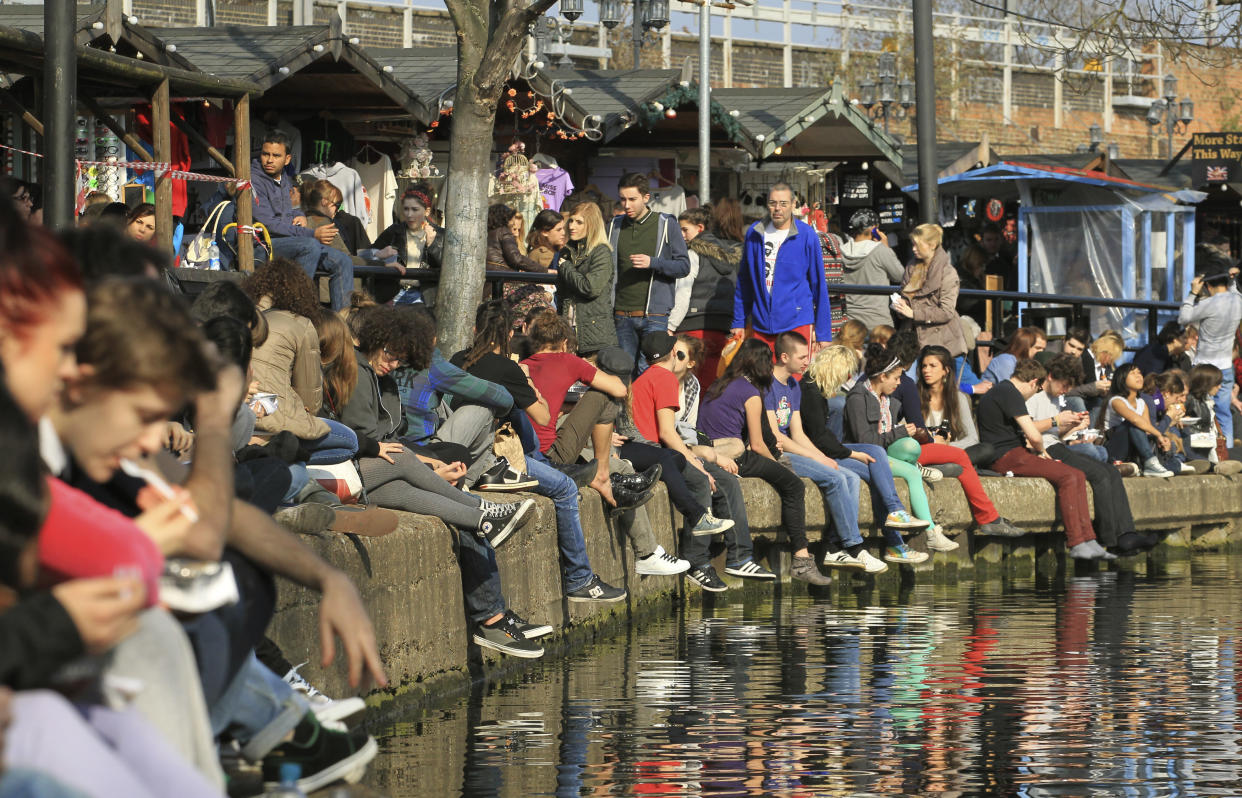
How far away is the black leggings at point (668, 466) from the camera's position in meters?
12.0

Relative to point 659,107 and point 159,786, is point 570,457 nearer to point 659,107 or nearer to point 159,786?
point 159,786

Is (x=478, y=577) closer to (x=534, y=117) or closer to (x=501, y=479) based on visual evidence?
(x=501, y=479)

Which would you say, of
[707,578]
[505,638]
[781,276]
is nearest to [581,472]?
[707,578]

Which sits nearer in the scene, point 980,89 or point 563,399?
point 563,399

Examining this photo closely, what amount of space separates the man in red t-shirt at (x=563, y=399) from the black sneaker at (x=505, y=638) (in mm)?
1840

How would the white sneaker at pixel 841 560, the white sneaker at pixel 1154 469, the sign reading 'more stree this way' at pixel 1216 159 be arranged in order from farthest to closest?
the sign reading 'more stree this way' at pixel 1216 159 → the white sneaker at pixel 1154 469 → the white sneaker at pixel 841 560

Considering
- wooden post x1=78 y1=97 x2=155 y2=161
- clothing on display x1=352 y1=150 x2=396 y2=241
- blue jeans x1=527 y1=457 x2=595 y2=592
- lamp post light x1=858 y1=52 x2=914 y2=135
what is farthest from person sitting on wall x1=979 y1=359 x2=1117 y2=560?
lamp post light x1=858 y1=52 x2=914 y2=135

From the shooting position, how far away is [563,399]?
37.7 ft

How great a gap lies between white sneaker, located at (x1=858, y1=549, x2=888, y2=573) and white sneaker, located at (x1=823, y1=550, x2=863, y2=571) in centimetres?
3

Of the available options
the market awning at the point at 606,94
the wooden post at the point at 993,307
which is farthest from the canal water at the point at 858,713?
the market awning at the point at 606,94

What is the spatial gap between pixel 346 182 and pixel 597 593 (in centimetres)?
715

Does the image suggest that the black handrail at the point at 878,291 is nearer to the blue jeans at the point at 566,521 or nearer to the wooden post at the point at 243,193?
the wooden post at the point at 243,193

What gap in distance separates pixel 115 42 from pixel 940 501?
6.23 meters

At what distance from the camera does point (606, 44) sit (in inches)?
1759
